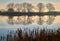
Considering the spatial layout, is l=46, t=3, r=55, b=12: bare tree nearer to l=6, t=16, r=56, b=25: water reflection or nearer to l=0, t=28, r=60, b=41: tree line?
l=6, t=16, r=56, b=25: water reflection

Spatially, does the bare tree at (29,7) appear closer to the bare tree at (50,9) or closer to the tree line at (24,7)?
the tree line at (24,7)

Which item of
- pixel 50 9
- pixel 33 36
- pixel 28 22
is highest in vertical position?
pixel 50 9

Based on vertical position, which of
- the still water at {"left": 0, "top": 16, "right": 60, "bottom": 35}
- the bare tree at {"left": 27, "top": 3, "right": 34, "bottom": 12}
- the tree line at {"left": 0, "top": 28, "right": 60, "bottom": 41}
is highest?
the bare tree at {"left": 27, "top": 3, "right": 34, "bottom": 12}

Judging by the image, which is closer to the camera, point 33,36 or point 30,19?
point 33,36

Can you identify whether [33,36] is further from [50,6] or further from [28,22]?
[50,6]

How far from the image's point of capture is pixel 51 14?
6.13 ft

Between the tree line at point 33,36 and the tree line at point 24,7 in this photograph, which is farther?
the tree line at point 24,7

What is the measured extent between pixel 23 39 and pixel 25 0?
40 centimetres

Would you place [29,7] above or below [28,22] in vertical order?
above

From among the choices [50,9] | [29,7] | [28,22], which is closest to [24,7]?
[29,7]

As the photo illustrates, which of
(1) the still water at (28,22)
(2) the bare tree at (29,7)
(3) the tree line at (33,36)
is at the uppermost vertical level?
(2) the bare tree at (29,7)

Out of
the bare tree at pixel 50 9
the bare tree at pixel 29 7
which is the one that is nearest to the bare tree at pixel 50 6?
the bare tree at pixel 50 9

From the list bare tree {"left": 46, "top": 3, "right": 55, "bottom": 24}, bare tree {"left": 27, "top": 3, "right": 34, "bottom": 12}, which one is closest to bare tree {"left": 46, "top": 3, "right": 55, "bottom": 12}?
bare tree {"left": 46, "top": 3, "right": 55, "bottom": 24}

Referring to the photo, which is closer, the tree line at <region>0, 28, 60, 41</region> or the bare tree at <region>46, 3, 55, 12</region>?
the tree line at <region>0, 28, 60, 41</region>
